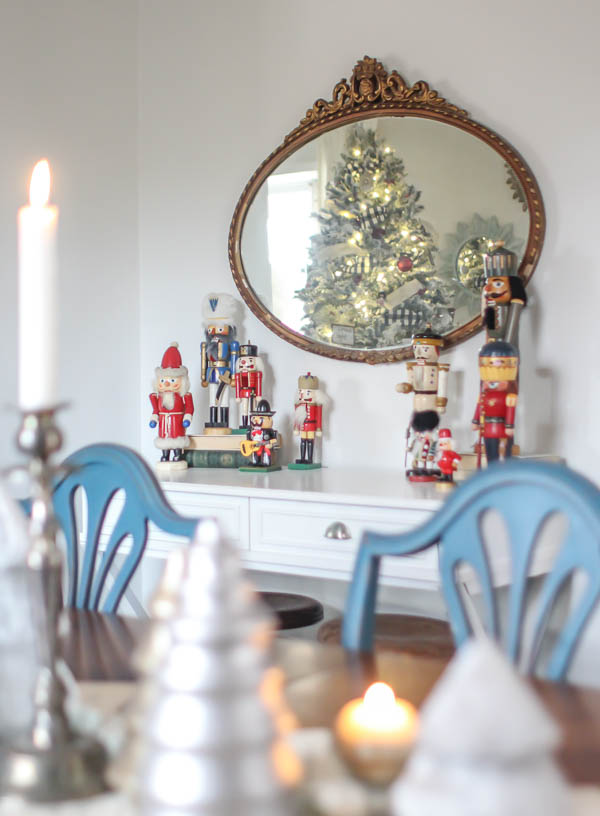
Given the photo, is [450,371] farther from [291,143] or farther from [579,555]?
[579,555]

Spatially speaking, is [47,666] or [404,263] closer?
[47,666]

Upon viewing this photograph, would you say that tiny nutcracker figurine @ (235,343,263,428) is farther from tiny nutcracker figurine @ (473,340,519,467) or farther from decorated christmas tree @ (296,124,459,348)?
tiny nutcracker figurine @ (473,340,519,467)

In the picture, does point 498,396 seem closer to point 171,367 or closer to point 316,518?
point 316,518

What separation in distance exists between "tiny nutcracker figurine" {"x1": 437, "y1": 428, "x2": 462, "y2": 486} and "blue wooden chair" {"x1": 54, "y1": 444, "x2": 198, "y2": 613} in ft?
Answer: 2.69

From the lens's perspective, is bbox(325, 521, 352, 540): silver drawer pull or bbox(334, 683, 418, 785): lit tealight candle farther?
bbox(325, 521, 352, 540): silver drawer pull

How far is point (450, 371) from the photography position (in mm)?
2254

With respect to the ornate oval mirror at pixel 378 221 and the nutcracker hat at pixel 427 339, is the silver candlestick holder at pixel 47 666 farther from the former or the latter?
the ornate oval mirror at pixel 378 221

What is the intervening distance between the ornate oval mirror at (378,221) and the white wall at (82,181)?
418mm

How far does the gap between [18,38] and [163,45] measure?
53cm

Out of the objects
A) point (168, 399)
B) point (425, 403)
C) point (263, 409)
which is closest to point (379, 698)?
point (425, 403)

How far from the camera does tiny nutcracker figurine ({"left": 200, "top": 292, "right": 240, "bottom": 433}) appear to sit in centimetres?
240

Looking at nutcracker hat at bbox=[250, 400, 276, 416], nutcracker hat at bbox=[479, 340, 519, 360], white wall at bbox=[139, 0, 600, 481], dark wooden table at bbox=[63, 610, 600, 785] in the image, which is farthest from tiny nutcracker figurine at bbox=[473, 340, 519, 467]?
dark wooden table at bbox=[63, 610, 600, 785]

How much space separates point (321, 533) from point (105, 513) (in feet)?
2.21

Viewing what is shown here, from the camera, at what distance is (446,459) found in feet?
6.29
